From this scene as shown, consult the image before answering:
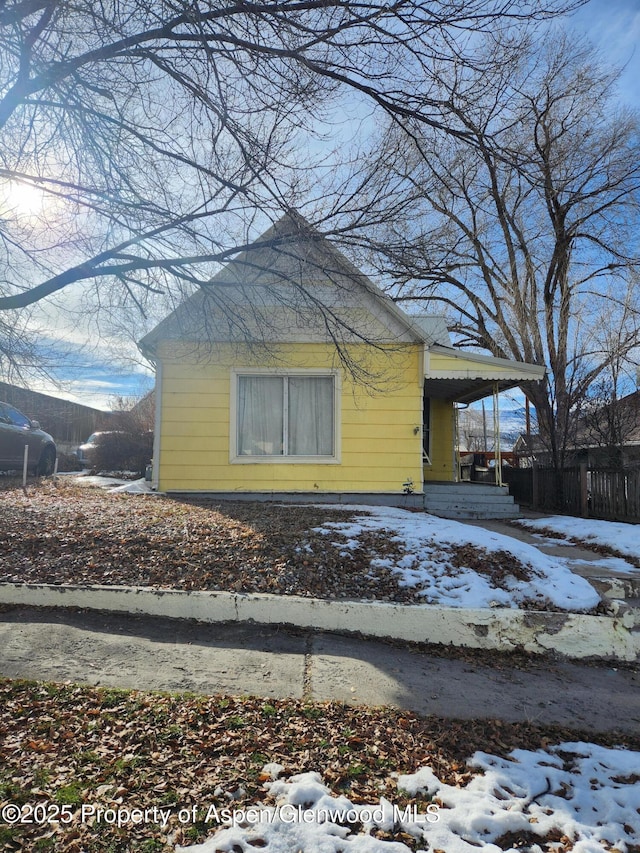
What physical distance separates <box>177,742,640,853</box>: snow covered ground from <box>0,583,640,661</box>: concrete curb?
1.66 metres

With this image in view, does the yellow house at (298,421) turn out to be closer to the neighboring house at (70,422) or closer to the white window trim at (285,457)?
the white window trim at (285,457)

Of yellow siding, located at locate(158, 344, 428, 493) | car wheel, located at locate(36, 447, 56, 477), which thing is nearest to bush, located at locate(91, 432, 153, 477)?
car wheel, located at locate(36, 447, 56, 477)

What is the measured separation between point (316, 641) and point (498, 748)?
169cm

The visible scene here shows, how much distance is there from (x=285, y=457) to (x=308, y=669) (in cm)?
606

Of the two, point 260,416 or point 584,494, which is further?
point 584,494

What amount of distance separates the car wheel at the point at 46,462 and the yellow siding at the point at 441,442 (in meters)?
9.89

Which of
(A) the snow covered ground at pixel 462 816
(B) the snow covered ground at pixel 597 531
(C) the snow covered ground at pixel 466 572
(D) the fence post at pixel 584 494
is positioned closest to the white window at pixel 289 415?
(C) the snow covered ground at pixel 466 572

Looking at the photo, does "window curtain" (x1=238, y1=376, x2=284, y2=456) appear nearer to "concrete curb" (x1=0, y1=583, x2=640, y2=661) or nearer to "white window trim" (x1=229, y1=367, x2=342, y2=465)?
"white window trim" (x1=229, y1=367, x2=342, y2=465)

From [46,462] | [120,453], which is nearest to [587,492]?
[46,462]

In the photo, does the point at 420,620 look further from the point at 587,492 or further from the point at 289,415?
the point at 587,492

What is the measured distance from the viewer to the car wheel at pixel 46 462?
13742mm

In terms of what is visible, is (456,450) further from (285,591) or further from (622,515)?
(285,591)

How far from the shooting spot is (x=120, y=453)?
57.8 ft

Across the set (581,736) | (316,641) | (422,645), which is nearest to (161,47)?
(316,641)
